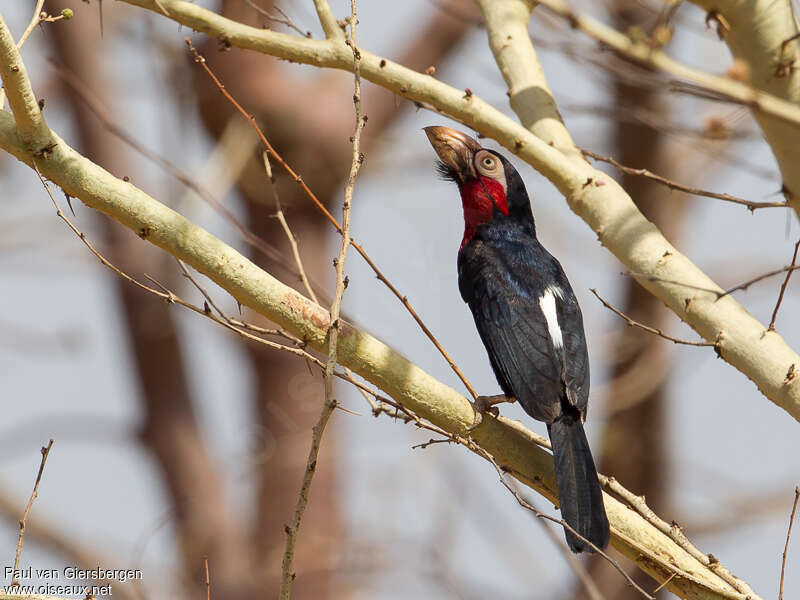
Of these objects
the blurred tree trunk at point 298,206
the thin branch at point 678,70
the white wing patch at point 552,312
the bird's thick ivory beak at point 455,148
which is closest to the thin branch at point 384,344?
the thin branch at point 678,70

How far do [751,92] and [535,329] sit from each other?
4.92 feet

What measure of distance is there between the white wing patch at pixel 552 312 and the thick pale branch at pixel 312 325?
867mm

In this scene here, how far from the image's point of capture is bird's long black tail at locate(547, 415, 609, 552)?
328 cm

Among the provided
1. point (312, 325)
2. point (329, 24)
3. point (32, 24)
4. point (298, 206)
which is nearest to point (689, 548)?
point (312, 325)

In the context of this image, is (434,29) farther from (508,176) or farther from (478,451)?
(478,451)

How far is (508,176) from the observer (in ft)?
16.1

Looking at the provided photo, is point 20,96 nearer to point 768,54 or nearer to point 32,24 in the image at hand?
point 32,24

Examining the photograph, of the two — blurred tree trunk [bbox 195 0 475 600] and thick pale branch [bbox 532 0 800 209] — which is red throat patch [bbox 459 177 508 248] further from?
blurred tree trunk [bbox 195 0 475 600]

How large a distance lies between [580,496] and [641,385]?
491 centimetres

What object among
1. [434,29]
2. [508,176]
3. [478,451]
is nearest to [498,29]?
[508,176]

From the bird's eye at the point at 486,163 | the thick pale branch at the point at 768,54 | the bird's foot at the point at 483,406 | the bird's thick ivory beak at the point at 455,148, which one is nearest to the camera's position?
the bird's foot at the point at 483,406

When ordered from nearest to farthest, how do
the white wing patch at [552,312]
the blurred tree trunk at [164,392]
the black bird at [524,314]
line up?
the black bird at [524,314]
the white wing patch at [552,312]
the blurred tree trunk at [164,392]

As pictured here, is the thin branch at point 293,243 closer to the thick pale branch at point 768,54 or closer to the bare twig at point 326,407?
the bare twig at point 326,407

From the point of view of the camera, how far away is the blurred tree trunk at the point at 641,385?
795 cm
